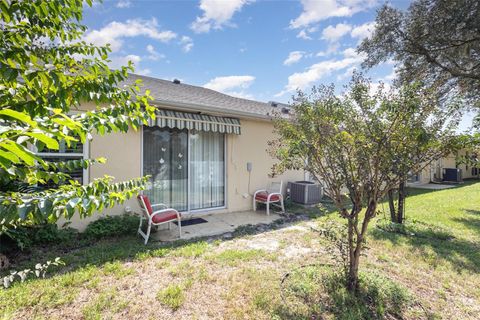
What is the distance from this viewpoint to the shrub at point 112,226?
5.76 metres

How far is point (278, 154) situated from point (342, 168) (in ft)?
3.27

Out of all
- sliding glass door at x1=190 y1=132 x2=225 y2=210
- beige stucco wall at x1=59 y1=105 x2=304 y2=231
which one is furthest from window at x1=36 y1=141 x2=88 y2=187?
sliding glass door at x1=190 y1=132 x2=225 y2=210

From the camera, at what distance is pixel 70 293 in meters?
3.50

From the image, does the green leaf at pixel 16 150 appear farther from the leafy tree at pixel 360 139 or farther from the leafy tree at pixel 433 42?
the leafy tree at pixel 433 42

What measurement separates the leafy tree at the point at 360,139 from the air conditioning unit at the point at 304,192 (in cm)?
593

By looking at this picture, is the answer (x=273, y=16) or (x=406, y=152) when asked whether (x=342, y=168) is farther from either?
(x=273, y=16)

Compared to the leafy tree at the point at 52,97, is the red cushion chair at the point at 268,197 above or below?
below

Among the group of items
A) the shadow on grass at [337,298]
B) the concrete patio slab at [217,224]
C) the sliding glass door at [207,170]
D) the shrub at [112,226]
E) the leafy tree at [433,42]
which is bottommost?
the shadow on grass at [337,298]

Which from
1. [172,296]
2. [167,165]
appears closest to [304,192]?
[167,165]

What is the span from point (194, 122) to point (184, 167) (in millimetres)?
1505

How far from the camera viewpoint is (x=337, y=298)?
11.5 ft

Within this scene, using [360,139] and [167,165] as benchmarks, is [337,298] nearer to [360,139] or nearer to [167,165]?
[360,139]

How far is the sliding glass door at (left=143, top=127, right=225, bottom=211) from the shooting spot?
716 centimetres

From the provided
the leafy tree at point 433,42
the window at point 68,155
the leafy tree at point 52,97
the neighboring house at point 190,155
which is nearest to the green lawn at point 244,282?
the window at point 68,155
